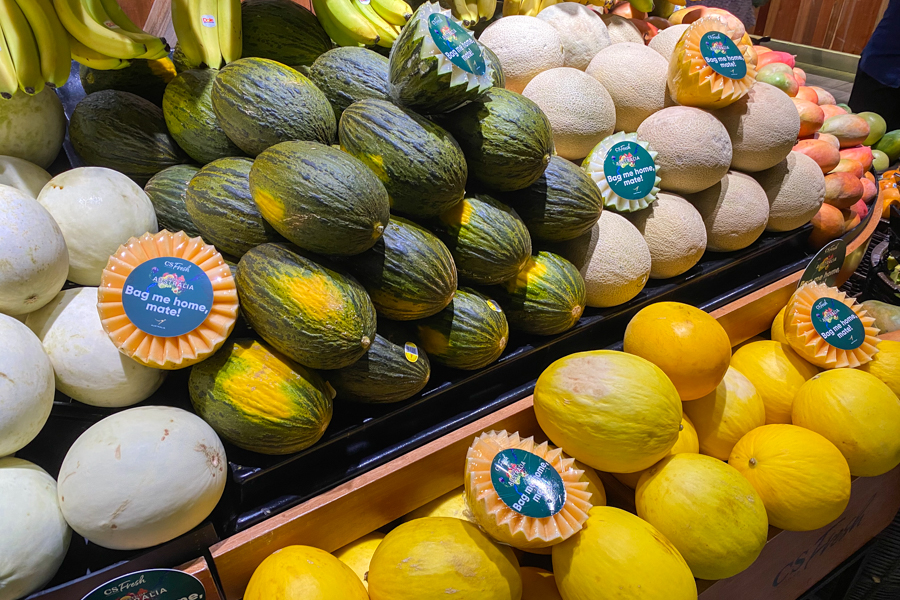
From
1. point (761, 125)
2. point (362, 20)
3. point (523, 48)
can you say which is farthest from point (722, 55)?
point (362, 20)

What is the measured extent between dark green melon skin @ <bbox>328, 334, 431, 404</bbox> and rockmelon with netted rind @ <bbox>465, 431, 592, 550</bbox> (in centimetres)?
18

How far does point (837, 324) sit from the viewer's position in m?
1.47

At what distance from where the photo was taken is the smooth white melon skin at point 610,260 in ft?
4.63

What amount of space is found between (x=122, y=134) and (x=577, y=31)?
4.78ft

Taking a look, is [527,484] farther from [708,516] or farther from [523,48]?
[523,48]

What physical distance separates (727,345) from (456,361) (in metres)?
0.60

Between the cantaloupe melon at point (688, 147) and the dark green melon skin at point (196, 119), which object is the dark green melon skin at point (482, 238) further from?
the cantaloupe melon at point (688, 147)

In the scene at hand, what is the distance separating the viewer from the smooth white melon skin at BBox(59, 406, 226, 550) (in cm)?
82

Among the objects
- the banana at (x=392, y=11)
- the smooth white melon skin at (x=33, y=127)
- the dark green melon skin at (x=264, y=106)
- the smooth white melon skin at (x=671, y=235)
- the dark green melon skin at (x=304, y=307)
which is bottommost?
the smooth white melon skin at (x=671, y=235)

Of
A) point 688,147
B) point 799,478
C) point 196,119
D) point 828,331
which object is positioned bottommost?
point 799,478

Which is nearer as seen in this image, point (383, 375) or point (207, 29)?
point (383, 375)

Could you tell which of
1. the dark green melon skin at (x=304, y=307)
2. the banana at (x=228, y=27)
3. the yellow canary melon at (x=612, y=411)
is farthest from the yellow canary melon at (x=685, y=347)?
the banana at (x=228, y=27)

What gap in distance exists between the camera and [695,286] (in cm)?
163

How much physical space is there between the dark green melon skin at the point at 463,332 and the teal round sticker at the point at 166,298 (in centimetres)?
44
